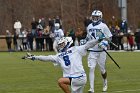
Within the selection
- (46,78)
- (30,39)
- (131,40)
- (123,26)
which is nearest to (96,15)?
(46,78)

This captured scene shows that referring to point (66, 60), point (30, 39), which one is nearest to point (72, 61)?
point (66, 60)

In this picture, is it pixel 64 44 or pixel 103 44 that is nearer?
pixel 64 44

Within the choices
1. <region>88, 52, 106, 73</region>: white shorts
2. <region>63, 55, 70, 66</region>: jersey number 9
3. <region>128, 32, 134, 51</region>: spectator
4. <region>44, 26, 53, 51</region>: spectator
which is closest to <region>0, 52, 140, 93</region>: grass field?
<region>88, 52, 106, 73</region>: white shorts

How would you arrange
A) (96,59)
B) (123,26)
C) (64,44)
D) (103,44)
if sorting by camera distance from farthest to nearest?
(123,26) < (96,59) < (103,44) < (64,44)

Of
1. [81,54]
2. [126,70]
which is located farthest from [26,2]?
[81,54]

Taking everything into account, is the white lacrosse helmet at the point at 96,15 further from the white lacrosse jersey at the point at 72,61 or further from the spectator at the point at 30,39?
the spectator at the point at 30,39

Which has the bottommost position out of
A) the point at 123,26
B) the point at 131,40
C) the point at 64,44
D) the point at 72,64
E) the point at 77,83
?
the point at 77,83

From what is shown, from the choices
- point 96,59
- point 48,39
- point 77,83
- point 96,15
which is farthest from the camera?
point 48,39

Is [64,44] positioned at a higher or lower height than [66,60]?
higher

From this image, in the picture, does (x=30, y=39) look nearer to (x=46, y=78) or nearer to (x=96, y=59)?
(x=46, y=78)

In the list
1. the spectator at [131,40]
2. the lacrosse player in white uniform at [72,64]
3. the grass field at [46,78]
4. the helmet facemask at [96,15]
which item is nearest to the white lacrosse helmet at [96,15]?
Answer: the helmet facemask at [96,15]

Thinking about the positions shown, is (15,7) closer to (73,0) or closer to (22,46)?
(73,0)

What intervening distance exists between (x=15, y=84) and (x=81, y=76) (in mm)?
6588

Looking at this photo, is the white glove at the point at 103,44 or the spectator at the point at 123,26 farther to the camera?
the spectator at the point at 123,26
